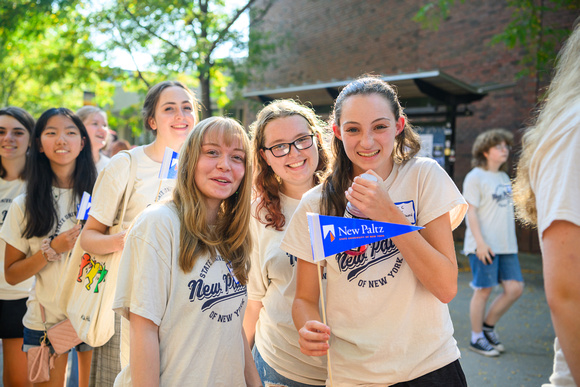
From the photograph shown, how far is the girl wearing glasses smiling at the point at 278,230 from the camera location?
2.35 meters

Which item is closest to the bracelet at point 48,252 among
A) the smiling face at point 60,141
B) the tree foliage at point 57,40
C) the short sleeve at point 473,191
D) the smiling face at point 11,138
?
the smiling face at point 60,141

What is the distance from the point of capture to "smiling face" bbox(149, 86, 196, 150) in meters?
3.07

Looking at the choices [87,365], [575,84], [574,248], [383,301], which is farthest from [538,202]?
[87,365]

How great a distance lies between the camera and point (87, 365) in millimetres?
3164

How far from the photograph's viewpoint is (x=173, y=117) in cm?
309

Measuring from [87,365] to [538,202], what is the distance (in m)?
3.04

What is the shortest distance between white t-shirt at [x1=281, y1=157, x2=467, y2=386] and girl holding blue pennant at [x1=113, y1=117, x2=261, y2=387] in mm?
396

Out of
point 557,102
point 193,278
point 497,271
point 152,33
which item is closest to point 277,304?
point 193,278

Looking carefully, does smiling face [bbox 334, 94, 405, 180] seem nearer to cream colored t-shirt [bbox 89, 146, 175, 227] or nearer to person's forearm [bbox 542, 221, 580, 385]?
person's forearm [bbox 542, 221, 580, 385]

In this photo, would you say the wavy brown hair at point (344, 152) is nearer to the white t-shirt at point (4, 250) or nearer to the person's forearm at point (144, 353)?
the person's forearm at point (144, 353)

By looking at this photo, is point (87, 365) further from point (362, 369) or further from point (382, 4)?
point (382, 4)

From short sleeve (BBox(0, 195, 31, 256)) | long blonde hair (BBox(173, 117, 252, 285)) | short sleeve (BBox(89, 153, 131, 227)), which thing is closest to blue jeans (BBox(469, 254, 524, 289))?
long blonde hair (BBox(173, 117, 252, 285))

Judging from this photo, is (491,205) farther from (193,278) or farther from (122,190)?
(193,278)

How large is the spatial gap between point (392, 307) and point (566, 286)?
742 millimetres
